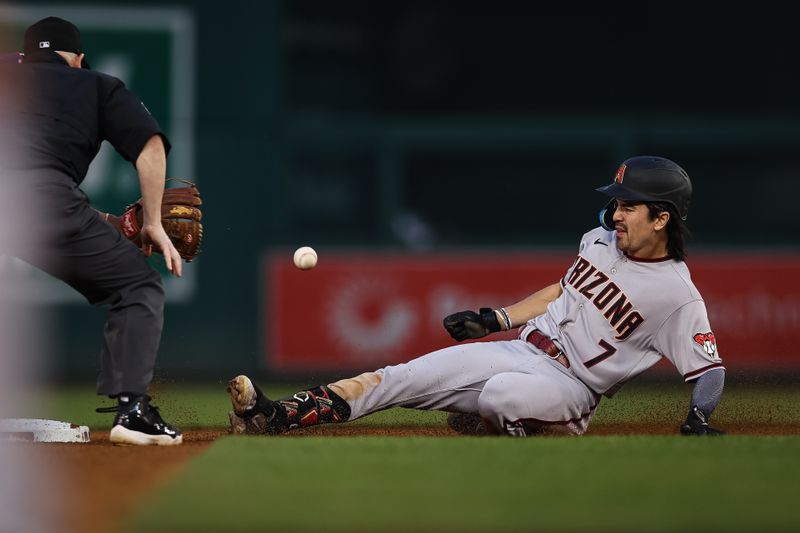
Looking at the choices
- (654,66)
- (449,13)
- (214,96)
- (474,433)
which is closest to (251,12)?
(214,96)

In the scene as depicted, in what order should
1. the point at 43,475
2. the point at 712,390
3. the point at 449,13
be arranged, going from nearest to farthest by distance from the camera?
1. the point at 43,475
2. the point at 712,390
3. the point at 449,13

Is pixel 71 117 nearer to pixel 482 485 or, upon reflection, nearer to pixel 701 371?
pixel 482 485

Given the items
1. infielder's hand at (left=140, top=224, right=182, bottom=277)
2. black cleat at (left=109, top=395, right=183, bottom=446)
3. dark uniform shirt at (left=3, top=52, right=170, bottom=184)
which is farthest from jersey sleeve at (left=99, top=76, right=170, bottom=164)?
black cleat at (left=109, top=395, right=183, bottom=446)

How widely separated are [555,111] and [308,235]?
216 cm

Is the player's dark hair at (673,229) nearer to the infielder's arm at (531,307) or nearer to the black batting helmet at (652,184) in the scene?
the black batting helmet at (652,184)

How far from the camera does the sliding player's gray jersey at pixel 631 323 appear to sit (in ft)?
16.7

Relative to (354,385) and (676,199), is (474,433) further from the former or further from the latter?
(676,199)

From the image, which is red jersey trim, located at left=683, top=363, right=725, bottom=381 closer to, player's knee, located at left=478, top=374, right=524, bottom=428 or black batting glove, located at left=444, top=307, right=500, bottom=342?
player's knee, located at left=478, top=374, right=524, bottom=428


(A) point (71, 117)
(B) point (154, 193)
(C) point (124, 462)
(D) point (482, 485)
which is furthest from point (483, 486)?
(A) point (71, 117)

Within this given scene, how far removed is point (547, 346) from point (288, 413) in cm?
103

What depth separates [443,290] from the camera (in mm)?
10086

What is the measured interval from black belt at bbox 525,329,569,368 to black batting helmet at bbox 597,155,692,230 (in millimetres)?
618

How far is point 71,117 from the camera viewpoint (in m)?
4.96

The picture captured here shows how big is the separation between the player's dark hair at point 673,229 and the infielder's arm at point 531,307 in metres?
0.54
